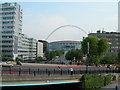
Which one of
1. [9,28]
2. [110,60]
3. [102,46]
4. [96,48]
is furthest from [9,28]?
[110,60]

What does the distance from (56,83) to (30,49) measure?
4324 inches

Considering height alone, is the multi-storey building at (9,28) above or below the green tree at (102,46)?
above

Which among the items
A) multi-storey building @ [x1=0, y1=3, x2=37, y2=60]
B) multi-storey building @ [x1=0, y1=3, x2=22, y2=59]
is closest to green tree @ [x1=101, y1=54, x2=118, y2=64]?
multi-storey building @ [x1=0, y1=3, x2=37, y2=60]

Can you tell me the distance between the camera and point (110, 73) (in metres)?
41.7

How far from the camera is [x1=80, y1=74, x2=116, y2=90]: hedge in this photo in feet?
104

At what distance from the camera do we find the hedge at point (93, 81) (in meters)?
31.6

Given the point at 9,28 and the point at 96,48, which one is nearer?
the point at 96,48

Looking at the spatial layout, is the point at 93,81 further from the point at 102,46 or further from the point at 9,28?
the point at 9,28

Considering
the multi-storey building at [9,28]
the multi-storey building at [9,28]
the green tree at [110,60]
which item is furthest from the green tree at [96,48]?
the multi-storey building at [9,28]

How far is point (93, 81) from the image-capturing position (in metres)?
33.2

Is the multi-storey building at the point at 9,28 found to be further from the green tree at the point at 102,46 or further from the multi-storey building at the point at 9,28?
the green tree at the point at 102,46

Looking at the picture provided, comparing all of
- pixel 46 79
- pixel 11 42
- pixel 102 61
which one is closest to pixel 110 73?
pixel 46 79

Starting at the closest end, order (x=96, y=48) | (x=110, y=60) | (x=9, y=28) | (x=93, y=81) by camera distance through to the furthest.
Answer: (x=93, y=81) < (x=96, y=48) < (x=110, y=60) < (x=9, y=28)

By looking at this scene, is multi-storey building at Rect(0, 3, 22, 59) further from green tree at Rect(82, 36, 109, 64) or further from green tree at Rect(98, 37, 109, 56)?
green tree at Rect(98, 37, 109, 56)
